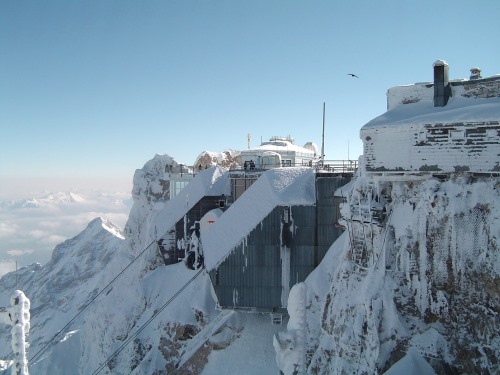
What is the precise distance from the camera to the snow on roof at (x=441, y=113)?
Answer: 623 inches

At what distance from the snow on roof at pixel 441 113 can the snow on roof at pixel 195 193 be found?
15.2 metres

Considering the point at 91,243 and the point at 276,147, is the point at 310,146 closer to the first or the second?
the point at 276,147

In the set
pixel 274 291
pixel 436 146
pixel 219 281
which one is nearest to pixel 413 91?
pixel 436 146

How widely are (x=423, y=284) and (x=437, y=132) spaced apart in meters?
5.84

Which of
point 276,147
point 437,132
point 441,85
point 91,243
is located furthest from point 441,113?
point 91,243

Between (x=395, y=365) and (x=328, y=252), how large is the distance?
858 cm

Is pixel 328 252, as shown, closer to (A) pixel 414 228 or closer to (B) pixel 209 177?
(A) pixel 414 228

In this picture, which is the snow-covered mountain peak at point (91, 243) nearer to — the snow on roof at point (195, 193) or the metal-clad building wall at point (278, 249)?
the snow on roof at point (195, 193)

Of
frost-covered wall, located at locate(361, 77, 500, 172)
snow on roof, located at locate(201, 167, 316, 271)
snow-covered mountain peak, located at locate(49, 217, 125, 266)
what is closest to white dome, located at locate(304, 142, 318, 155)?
snow on roof, located at locate(201, 167, 316, 271)

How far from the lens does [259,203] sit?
24.5 meters

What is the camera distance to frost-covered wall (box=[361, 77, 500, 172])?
619 inches

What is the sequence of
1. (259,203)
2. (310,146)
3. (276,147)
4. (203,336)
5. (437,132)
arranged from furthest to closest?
(310,146) < (276,147) < (203,336) < (259,203) < (437,132)

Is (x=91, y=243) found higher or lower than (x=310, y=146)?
lower

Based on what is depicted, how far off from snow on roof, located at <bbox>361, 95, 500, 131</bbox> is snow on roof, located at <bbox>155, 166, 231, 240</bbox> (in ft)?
50.0
